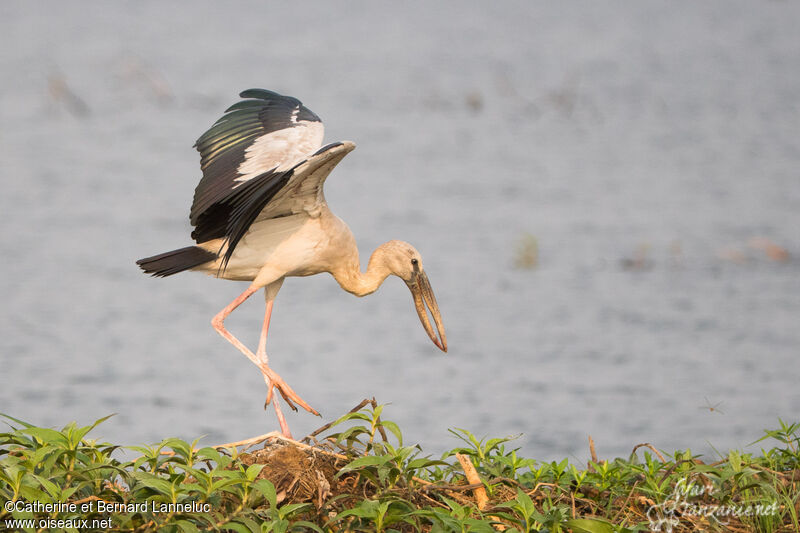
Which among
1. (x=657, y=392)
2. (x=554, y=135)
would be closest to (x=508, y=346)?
(x=657, y=392)

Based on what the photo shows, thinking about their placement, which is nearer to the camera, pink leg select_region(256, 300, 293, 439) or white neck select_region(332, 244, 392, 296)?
pink leg select_region(256, 300, 293, 439)

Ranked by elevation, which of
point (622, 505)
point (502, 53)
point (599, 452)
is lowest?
point (599, 452)

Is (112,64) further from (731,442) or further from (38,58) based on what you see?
(731,442)

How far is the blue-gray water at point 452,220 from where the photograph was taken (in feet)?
36.6

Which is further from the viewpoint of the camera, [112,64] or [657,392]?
[112,64]

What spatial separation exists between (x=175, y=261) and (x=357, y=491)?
2.08 m

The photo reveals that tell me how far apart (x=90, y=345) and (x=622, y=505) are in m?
8.02

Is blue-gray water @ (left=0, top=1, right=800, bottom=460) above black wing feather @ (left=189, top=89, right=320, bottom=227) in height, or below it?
below

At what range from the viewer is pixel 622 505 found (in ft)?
17.1

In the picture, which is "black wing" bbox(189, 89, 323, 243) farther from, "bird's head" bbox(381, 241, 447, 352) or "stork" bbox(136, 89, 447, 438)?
"bird's head" bbox(381, 241, 447, 352)

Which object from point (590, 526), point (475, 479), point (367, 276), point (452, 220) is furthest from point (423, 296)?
point (452, 220)

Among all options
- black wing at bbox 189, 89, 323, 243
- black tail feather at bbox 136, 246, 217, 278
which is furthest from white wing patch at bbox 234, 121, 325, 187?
black tail feather at bbox 136, 246, 217, 278

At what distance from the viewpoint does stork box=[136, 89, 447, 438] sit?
6.26m

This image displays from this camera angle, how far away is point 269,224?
680cm
